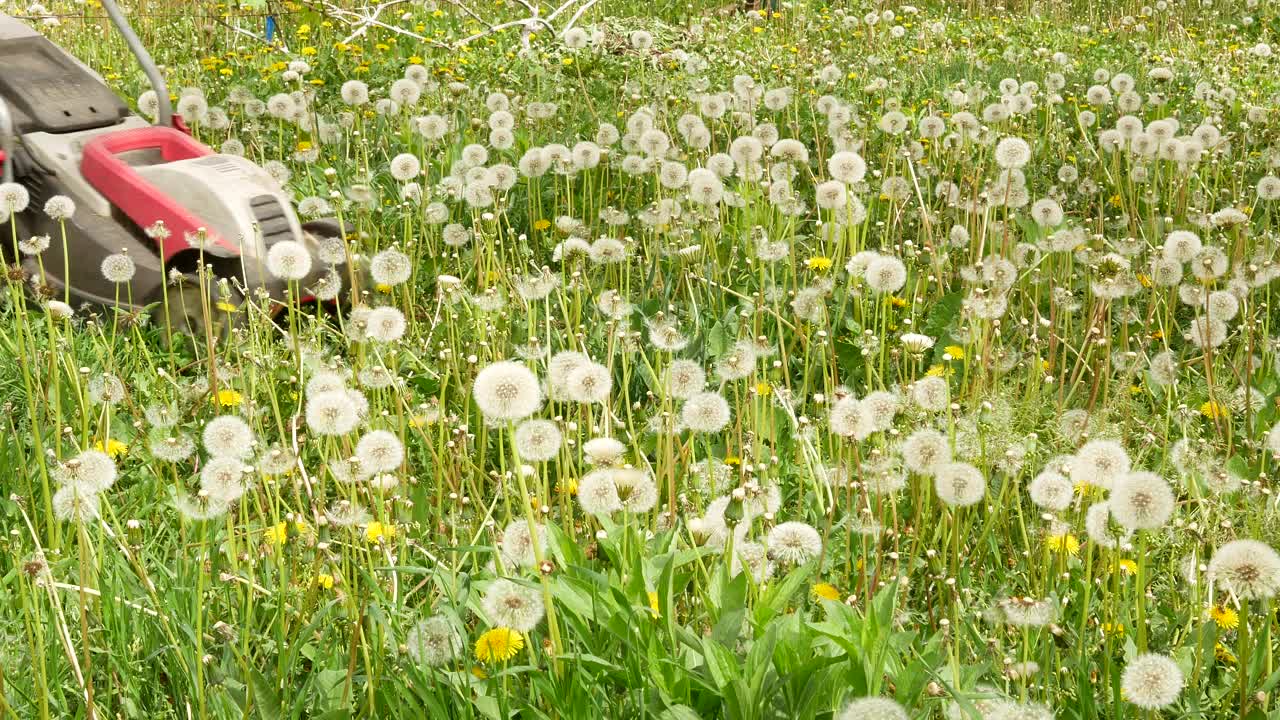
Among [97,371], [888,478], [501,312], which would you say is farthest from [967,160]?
[97,371]

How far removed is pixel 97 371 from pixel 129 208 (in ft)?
1.61

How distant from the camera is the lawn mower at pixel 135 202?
337cm

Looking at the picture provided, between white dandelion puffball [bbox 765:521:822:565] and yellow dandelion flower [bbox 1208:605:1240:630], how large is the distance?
0.60 m

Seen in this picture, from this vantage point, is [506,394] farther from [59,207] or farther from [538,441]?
[59,207]

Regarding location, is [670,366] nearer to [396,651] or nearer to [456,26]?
[396,651]

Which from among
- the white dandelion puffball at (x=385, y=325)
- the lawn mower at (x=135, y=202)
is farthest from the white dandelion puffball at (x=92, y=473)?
the lawn mower at (x=135, y=202)

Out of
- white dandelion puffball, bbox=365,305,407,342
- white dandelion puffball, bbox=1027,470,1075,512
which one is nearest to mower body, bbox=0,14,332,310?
white dandelion puffball, bbox=365,305,407,342

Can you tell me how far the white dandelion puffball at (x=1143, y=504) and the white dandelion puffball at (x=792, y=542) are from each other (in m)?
0.46

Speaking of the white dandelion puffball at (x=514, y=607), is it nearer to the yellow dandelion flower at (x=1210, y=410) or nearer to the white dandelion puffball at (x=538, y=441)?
the white dandelion puffball at (x=538, y=441)

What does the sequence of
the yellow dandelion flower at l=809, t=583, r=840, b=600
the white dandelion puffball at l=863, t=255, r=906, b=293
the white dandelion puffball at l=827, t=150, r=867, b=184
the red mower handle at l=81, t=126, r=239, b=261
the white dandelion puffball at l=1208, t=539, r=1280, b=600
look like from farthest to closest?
the white dandelion puffball at l=827, t=150, r=867, b=184, the red mower handle at l=81, t=126, r=239, b=261, the white dandelion puffball at l=863, t=255, r=906, b=293, the yellow dandelion flower at l=809, t=583, r=840, b=600, the white dandelion puffball at l=1208, t=539, r=1280, b=600

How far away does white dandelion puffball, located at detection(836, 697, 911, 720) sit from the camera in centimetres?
148

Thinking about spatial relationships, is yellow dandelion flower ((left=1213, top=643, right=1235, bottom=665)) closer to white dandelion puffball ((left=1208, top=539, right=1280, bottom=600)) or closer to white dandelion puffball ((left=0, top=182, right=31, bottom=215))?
white dandelion puffball ((left=1208, top=539, right=1280, bottom=600))

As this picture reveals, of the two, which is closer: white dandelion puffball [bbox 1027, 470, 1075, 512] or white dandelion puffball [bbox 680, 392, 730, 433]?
white dandelion puffball [bbox 1027, 470, 1075, 512]

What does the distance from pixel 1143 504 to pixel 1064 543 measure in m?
0.38
